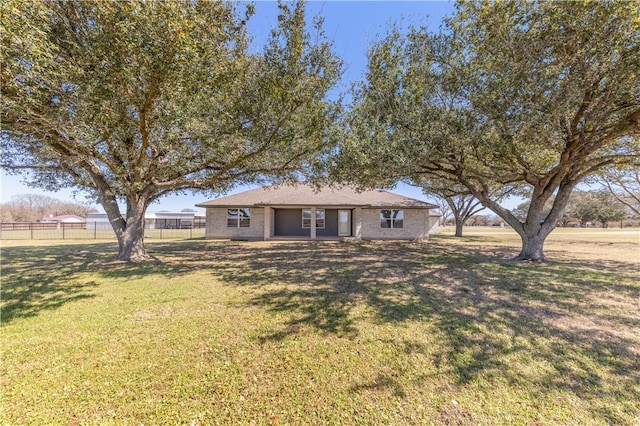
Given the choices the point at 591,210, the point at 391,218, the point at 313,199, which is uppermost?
the point at 591,210

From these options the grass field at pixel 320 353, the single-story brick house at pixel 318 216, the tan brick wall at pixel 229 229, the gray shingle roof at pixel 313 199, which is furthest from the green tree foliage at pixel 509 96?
the tan brick wall at pixel 229 229

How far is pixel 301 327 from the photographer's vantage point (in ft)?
13.7

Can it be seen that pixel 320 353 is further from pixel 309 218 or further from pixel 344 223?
pixel 344 223

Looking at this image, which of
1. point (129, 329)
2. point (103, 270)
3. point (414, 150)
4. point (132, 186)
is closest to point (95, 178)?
point (132, 186)

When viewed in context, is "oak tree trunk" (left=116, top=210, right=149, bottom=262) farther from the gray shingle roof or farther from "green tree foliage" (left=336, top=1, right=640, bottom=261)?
the gray shingle roof

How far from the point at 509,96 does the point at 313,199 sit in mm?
12944

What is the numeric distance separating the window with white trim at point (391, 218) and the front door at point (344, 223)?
2.54 m

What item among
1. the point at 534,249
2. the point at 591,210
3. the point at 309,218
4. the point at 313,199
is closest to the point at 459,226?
the point at 309,218

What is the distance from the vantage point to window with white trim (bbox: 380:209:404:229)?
1870 cm

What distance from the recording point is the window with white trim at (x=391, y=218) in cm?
1870

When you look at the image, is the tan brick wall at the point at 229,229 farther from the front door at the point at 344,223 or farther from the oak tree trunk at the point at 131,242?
the oak tree trunk at the point at 131,242

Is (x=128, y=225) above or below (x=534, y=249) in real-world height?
above

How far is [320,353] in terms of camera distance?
3.42 metres

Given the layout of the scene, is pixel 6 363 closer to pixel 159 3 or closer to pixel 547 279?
pixel 159 3
